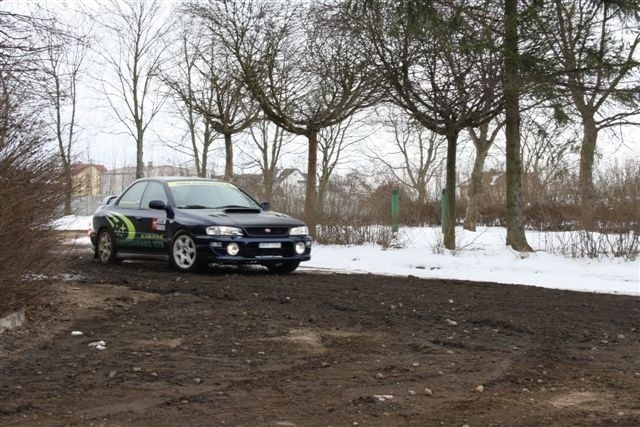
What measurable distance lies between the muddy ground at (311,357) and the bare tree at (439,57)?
553 cm

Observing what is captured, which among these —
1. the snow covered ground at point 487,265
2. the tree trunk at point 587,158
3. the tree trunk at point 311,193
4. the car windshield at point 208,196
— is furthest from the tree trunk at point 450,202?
the car windshield at point 208,196

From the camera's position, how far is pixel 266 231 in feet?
38.1

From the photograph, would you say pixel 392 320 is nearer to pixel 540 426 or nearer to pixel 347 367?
pixel 347 367

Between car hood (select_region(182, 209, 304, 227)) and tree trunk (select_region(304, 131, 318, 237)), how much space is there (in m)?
5.28

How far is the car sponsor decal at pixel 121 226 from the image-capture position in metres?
12.6

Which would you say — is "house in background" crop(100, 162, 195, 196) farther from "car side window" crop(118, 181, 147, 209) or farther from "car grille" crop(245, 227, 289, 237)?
"car grille" crop(245, 227, 289, 237)

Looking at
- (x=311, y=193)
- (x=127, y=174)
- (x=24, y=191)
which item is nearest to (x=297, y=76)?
(x=311, y=193)

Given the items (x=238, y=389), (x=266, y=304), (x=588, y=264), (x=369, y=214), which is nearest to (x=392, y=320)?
(x=266, y=304)

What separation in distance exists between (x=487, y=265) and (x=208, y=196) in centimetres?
536

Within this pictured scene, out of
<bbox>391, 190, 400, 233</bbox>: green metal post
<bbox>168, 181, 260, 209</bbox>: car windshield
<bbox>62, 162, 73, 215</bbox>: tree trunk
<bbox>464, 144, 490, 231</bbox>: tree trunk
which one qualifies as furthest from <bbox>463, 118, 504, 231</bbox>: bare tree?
<bbox>62, 162, 73, 215</bbox>: tree trunk

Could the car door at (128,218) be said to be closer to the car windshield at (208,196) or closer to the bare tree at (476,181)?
the car windshield at (208,196)

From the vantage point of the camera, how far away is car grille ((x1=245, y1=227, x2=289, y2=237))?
37.6 ft

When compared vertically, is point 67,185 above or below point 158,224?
above

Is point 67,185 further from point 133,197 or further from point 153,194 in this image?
point 133,197
